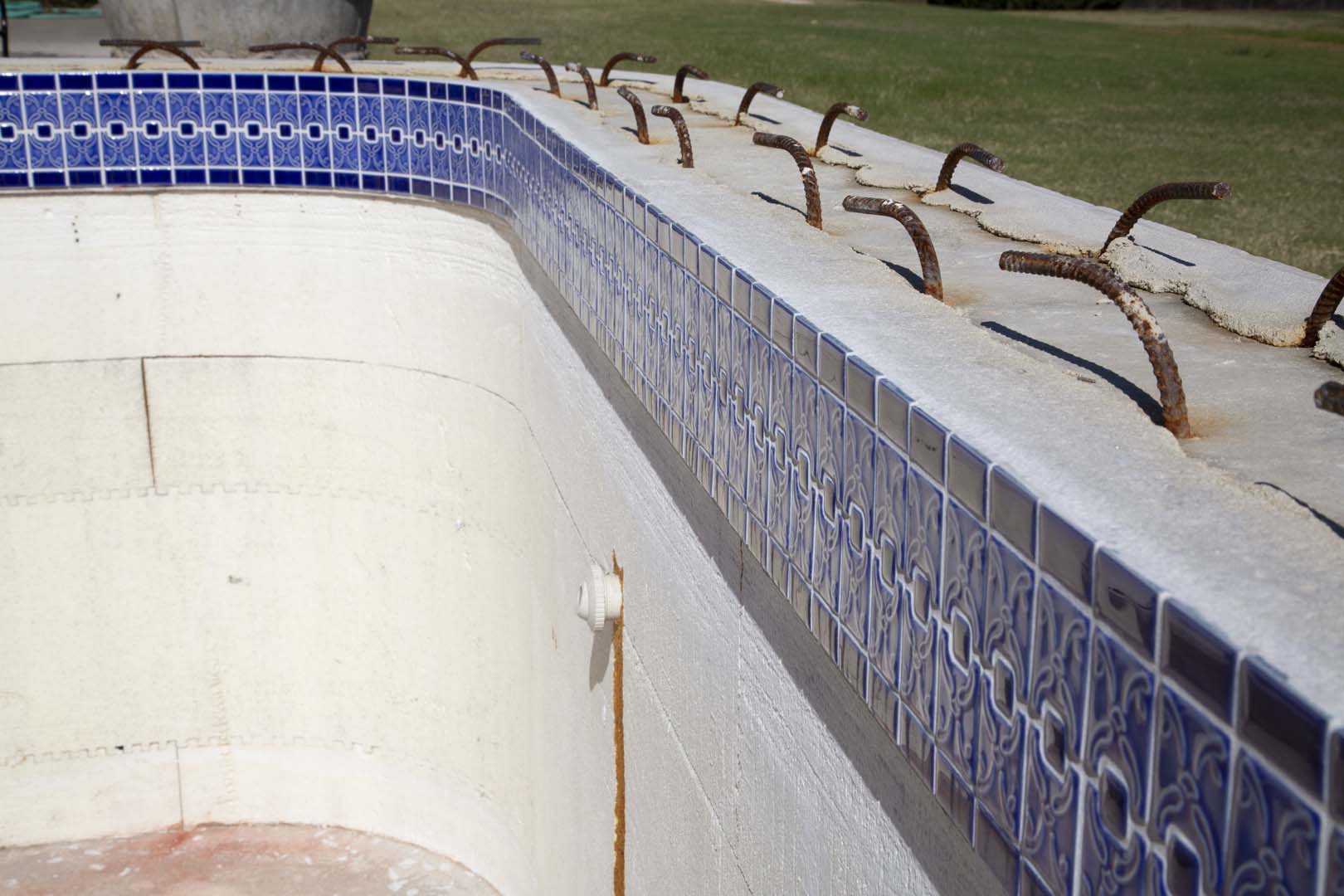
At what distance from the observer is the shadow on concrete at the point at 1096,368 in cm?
155

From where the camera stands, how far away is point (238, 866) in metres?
4.91

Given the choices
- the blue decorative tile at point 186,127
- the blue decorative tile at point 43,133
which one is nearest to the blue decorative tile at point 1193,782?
the blue decorative tile at point 186,127

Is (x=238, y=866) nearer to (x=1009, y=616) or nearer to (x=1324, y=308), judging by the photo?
(x=1324, y=308)

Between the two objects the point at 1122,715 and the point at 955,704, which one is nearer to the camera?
the point at 1122,715

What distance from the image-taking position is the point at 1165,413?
4.80 ft

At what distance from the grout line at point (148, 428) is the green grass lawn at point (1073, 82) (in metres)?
2.92

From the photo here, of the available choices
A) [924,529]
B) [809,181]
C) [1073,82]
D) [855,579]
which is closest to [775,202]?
[809,181]

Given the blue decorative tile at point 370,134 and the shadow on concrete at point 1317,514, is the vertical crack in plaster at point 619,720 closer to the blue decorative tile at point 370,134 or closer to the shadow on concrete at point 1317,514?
the shadow on concrete at point 1317,514

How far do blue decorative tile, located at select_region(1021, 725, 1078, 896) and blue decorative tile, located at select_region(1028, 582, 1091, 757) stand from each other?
0.03m

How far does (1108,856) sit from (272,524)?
4327 millimetres

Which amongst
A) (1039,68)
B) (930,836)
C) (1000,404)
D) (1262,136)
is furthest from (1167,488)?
(1039,68)

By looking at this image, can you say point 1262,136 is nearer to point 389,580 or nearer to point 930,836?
point 389,580

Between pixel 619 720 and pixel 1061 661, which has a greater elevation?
pixel 1061 661

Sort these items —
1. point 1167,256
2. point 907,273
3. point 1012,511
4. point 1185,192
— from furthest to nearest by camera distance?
point 1167,256 → point 907,273 → point 1185,192 → point 1012,511
